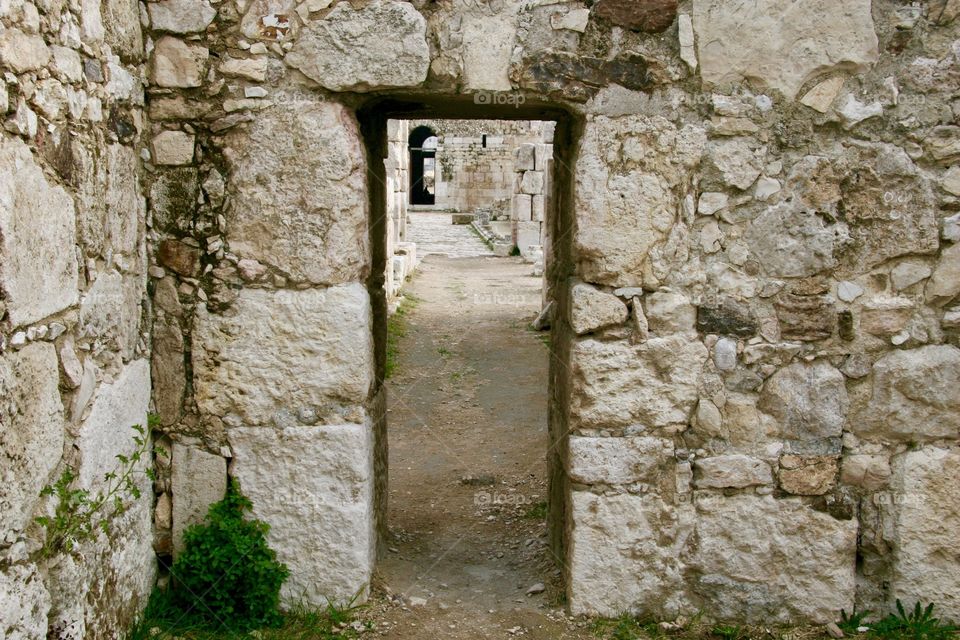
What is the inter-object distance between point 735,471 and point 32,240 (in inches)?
108

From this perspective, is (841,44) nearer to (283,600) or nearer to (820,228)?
(820,228)

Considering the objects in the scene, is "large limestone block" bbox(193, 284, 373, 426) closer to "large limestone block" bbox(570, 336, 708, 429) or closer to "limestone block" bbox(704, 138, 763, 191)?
"large limestone block" bbox(570, 336, 708, 429)

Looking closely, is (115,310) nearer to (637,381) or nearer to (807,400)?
(637,381)

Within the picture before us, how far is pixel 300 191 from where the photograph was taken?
3279mm

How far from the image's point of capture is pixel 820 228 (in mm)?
3305

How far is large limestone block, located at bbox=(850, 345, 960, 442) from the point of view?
3318mm

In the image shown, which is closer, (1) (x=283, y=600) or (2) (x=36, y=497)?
(2) (x=36, y=497)

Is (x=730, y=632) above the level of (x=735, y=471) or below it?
below

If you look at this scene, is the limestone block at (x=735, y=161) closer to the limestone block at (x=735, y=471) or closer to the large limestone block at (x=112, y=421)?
the limestone block at (x=735, y=471)

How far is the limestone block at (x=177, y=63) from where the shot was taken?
3.22 metres

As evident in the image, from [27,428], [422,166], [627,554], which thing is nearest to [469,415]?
[627,554]

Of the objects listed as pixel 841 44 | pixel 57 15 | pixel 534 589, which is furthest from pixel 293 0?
pixel 534 589

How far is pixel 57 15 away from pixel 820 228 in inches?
113

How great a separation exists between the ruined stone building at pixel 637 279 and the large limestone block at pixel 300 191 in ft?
0.03
